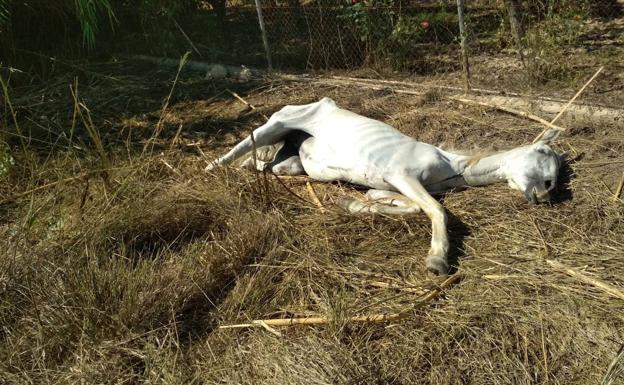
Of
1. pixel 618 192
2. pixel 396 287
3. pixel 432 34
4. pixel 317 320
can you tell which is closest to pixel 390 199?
pixel 396 287

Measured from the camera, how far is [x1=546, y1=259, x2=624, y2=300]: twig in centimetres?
306

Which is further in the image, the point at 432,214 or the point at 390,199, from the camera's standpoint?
the point at 390,199

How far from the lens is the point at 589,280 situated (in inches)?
124

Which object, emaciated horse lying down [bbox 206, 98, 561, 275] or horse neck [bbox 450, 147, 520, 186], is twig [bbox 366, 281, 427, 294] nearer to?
emaciated horse lying down [bbox 206, 98, 561, 275]

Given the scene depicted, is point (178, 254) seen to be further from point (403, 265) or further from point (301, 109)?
point (301, 109)

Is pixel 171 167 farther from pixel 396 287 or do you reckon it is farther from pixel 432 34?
pixel 432 34

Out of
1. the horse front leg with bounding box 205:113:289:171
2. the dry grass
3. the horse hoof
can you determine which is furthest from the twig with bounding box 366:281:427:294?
the horse front leg with bounding box 205:113:289:171

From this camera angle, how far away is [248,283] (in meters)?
3.22

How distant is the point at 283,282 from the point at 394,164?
4.00ft

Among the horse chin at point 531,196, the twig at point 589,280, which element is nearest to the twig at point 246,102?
the horse chin at point 531,196

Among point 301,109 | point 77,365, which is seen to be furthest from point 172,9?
point 77,365

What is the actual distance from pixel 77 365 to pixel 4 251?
35.2 inches

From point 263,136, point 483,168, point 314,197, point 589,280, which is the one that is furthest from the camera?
point 263,136

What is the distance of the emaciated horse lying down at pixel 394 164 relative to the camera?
3.87m
